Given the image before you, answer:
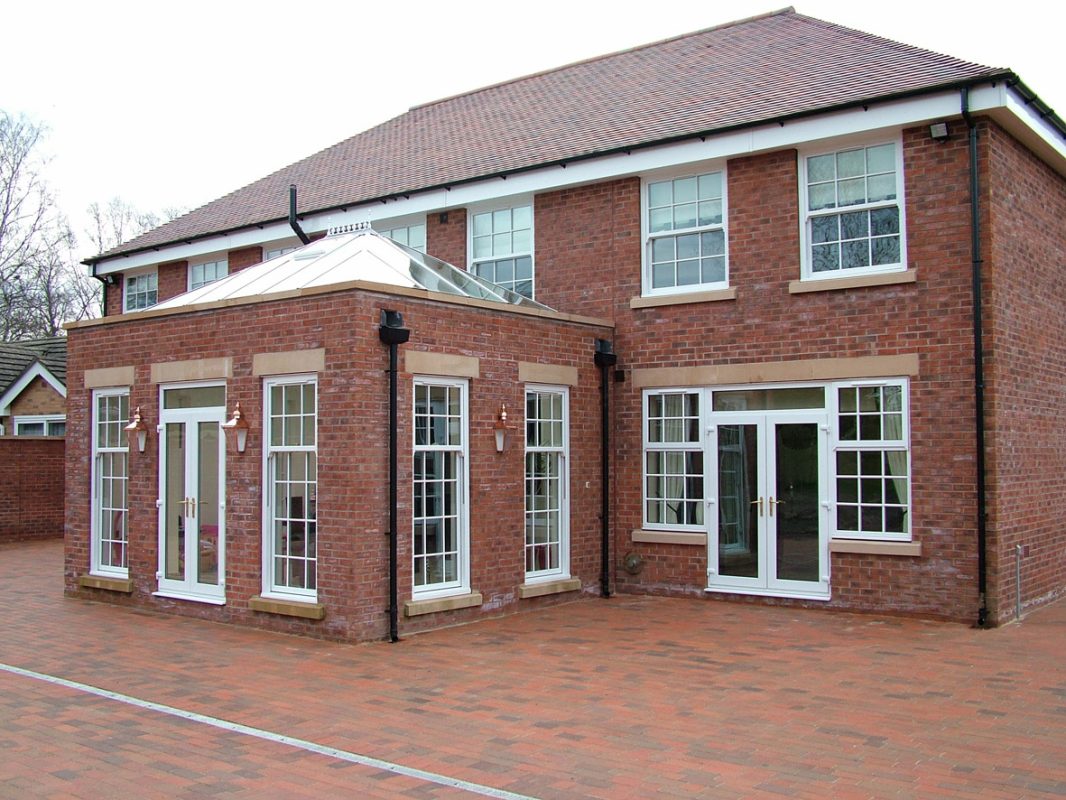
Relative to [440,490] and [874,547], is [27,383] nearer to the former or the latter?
[440,490]

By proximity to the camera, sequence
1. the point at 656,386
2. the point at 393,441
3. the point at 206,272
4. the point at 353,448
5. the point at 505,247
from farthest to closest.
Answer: the point at 206,272, the point at 505,247, the point at 656,386, the point at 393,441, the point at 353,448

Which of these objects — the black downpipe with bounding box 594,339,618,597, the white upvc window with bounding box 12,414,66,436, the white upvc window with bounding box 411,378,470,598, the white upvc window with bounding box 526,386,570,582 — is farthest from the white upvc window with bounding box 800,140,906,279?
the white upvc window with bounding box 12,414,66,436

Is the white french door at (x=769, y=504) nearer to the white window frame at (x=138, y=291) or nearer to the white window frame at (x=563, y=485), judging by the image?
the white window frame at (x=563, y=485)

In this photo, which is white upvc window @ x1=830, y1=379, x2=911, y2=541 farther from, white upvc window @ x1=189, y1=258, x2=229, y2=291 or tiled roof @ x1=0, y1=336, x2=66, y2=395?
tiled roof @ x1=0, y1=336, x2=66, y2=395

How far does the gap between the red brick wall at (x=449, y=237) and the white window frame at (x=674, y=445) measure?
12.0 feet

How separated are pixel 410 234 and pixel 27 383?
45.3 feet

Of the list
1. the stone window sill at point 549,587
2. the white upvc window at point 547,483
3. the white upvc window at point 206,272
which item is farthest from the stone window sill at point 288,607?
the white upvc window at point 206,272

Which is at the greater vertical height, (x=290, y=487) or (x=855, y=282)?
(x=855, y=282)

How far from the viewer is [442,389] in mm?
10938

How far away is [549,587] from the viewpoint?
1204cm

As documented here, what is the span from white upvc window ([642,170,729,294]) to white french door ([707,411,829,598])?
1.82 meters

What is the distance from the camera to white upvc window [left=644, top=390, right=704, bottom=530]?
12.8 metres

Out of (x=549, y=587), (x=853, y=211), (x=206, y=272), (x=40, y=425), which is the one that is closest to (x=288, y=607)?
(x=549, y=587)

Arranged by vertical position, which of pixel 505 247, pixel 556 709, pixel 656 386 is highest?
pixel 505 247
